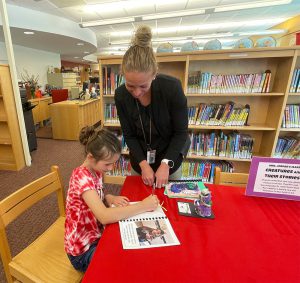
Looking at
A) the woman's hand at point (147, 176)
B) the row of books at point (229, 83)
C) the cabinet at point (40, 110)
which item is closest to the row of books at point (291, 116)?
the row of books at point (229, 83)

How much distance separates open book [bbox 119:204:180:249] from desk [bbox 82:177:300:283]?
0.08ft

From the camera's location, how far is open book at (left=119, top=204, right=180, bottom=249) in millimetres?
711

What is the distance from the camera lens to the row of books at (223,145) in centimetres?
232

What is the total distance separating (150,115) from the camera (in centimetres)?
121

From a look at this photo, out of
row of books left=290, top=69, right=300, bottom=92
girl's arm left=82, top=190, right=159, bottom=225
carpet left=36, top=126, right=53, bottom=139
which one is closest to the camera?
girl's arm left=82, top=190, right=159, bottom=225

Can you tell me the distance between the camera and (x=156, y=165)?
138cm

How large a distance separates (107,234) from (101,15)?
205 inches

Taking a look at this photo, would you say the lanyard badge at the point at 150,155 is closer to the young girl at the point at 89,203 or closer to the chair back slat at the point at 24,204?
the young girl at the point at 89,203

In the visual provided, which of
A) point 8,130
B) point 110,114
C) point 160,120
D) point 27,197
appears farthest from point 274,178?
point 8,130

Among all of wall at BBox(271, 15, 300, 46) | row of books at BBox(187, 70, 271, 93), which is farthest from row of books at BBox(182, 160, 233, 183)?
wall at BBox(271, 15, 300, 46)

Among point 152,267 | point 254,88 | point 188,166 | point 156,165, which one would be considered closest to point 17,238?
point 156,165

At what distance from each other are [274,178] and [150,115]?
2.43 feet

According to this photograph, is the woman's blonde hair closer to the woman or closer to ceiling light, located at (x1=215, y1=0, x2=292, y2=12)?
the woman

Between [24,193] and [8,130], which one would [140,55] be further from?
[8,130]
